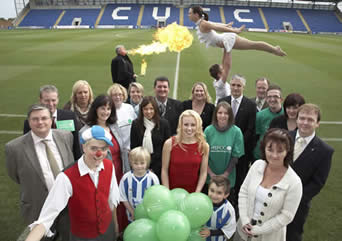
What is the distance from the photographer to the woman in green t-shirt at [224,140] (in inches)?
144

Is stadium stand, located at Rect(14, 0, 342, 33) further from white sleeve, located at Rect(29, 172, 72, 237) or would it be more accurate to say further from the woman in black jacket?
white sleeve, located at Rect(29, 172, 72, 237)

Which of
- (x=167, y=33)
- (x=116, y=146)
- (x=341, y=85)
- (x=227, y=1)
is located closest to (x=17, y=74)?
(x=167, y=33)

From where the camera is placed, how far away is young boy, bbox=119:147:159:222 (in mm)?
3260

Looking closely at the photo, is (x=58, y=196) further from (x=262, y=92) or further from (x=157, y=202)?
(x=262, y=92)

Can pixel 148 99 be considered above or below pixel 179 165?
above

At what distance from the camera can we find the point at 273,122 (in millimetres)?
3852

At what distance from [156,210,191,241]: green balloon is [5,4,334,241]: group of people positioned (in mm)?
545

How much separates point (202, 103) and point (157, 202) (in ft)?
7.46

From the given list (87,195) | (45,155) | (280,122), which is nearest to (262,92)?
(280,122)

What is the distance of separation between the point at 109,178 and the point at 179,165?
3.62ft

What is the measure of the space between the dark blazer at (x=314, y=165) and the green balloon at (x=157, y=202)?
5.24ft

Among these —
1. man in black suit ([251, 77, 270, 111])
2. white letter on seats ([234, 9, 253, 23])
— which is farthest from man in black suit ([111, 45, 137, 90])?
white letter on seats ([234, 9, 253, 23])

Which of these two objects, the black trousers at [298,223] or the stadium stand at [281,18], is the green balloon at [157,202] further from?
the stadium stand at [281,18]

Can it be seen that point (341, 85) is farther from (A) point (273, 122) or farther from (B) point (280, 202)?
(B) point (280, 202)
